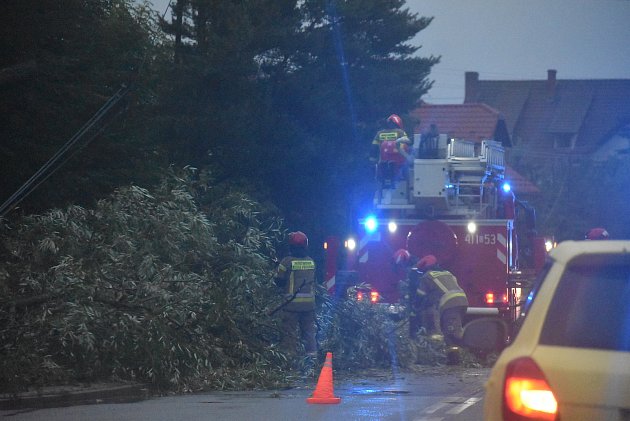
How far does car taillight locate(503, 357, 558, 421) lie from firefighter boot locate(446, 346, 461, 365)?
1200cm

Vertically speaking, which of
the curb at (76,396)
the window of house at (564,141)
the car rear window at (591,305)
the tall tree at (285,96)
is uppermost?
the window of house at (564,141)

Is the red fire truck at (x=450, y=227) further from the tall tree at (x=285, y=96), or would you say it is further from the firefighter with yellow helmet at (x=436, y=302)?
the tall tree at (x=285, y=96)

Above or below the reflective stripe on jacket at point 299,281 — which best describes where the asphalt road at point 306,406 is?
below

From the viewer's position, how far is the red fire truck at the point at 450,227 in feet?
58.0

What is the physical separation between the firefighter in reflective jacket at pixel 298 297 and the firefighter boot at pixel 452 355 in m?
2.46

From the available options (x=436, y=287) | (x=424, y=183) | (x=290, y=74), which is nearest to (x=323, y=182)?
(x=290, y=74)

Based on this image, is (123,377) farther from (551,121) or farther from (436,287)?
(551,121)

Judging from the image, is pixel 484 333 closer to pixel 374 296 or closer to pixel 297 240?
pixel 297 240

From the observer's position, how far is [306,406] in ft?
37.9

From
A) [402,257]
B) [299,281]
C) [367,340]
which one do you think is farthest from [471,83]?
[299,281]

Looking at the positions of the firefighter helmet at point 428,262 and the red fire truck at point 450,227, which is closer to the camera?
the firefighter helmet at point 428,262

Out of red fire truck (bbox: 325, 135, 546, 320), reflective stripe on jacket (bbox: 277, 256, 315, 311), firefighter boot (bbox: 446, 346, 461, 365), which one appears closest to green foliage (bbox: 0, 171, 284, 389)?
reflective stripe on jacket (bbox: 277, 256, 315, 311)

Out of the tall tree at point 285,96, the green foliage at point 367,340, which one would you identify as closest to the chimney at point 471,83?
the tall tree at point 285,96

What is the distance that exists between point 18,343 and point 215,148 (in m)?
12.6
